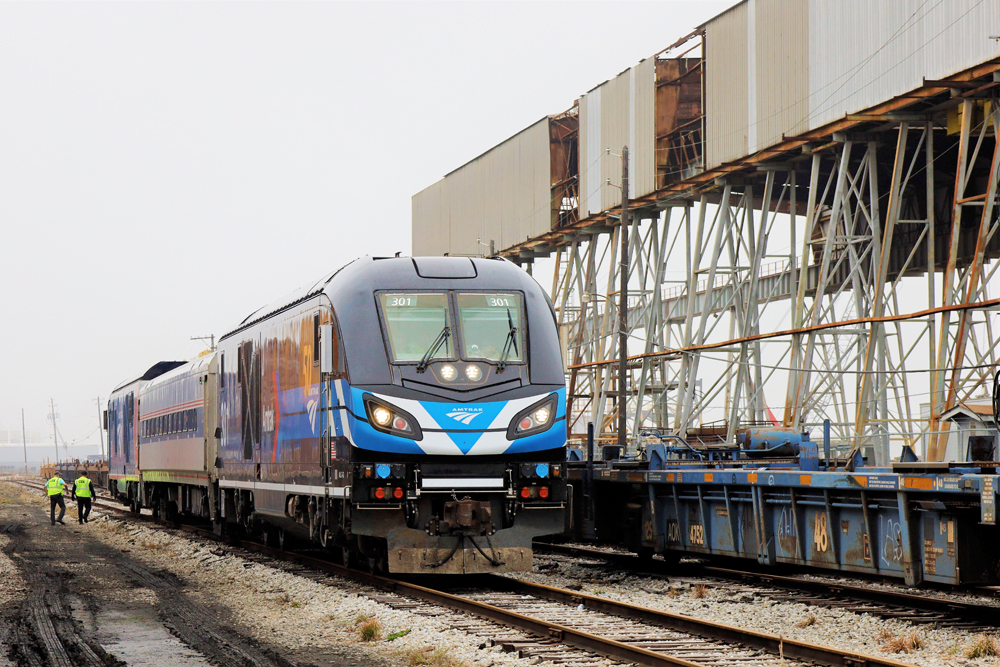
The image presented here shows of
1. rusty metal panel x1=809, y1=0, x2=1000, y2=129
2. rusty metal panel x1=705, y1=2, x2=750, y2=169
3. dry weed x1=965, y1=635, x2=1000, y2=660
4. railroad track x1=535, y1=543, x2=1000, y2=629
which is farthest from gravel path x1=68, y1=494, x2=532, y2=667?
rusty metal panel x1=705, y1=2, x2=750, y2=169

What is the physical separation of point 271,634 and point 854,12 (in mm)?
25024

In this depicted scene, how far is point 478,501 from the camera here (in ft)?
46.7

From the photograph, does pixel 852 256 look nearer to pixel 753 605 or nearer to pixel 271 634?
A: pixel 753 605

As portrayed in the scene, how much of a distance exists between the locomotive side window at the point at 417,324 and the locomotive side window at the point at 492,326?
7.8 inches

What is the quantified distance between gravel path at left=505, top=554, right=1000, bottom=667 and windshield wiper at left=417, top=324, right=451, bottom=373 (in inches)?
131

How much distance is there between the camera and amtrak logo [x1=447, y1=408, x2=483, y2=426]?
14.1 meters

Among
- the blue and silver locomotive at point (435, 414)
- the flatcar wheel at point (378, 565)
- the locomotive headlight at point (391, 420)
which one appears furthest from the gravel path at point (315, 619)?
the locomotive headlight at point (391, 420)

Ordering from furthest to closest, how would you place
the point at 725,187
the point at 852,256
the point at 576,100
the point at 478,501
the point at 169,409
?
the point at 576,100 < the point at 725,187 < the point at 852,256 < the point at 169,409 < the point at 478,501

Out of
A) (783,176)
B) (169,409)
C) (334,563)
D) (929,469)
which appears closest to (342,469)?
(334,563)

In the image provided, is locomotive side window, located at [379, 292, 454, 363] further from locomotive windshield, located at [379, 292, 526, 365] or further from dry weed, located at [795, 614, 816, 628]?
dry weed, located at [795, 614, 816, 628]

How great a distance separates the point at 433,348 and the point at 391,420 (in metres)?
1.00

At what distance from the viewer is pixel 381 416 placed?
14.1 m

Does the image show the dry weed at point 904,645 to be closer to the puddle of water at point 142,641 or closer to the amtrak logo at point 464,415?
the amtrak logo at point 464,415

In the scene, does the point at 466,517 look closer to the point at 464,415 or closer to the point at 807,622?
the point at 464,415
